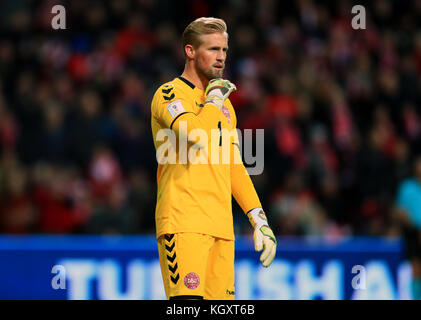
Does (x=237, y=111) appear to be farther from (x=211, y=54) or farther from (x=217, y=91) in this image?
(x=217, y=91)

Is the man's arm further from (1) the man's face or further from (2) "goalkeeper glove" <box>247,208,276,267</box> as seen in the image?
(1) the man's face

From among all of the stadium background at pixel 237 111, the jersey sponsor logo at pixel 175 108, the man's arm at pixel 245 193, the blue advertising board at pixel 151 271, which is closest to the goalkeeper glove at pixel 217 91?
the jersey sponsor logo at pixel 175 108

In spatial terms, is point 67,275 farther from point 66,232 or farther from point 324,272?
point 324,272

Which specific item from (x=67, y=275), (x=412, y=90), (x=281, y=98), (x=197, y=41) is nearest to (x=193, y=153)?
(x=197, y=41)

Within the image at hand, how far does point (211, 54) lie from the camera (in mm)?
4957

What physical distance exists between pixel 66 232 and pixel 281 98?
3922mm

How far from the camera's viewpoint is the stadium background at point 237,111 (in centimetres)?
1050

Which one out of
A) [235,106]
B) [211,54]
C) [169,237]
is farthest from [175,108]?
[235,106]

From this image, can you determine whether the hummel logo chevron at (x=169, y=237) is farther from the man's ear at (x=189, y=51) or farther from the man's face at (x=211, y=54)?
the man's ear at (x=189, y=51)

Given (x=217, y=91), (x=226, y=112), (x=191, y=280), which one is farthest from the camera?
(x=226, y=112)

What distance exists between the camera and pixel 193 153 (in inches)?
191

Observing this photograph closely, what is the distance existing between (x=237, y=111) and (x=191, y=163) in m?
6.95

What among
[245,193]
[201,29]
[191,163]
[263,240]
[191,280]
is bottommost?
[191,280]

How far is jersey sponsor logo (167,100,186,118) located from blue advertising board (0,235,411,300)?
4387 millimetres
